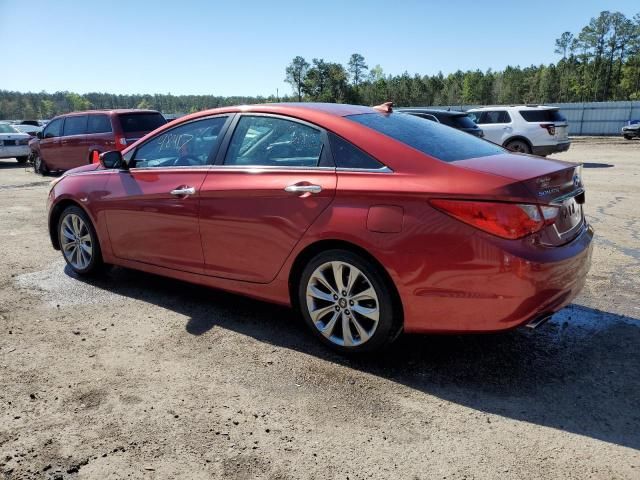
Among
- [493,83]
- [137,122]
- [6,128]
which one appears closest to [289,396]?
[137,122]

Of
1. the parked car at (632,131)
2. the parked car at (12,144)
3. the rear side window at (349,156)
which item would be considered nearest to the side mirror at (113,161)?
the rear side window at (349,156)

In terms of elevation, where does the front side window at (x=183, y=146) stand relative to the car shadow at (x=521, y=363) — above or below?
above

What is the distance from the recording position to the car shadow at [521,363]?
2.84 meters

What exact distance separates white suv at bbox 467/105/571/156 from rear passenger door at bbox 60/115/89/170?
1060 centimetres

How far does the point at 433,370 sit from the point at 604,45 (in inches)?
3841

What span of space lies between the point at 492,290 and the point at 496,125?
47.7 ft

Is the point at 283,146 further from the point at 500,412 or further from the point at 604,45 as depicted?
the point at 604,45

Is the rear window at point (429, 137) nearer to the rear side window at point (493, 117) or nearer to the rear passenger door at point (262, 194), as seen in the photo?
the rear passenger door at point (262, 194)

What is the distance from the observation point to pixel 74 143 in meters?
13.6

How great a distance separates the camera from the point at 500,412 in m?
2.85

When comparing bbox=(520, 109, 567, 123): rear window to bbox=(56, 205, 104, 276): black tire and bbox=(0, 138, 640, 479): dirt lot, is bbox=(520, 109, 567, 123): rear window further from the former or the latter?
bbox=(56, 205, 104, 276): black tire

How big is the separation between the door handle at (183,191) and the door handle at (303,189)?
92 cm

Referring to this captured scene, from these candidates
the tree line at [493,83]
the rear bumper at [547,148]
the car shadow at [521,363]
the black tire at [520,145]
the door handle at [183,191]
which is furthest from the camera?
the tree line at [493,83]

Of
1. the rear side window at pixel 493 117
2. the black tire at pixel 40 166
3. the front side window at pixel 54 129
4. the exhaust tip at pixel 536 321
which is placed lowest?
the black tire at pixel 40 166
